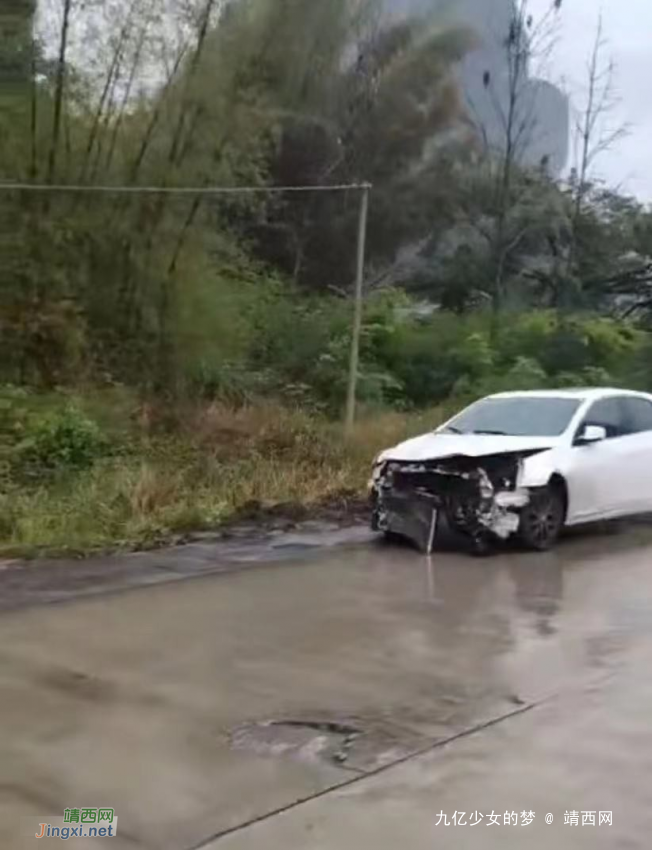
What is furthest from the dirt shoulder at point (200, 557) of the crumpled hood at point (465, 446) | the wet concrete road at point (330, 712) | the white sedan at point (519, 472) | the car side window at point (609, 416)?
the car side window at point (609, 416)

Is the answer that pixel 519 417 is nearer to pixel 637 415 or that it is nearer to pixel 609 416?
pixel 609 416

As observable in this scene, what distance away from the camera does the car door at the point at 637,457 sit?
41.5 ft

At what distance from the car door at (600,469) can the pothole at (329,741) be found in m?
6.04

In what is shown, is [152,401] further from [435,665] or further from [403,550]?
[435,665]

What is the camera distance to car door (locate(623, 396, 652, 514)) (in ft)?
41.5

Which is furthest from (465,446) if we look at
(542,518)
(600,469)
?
(600,469)

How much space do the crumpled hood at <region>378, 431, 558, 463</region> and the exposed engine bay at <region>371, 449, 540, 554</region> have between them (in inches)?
1.8

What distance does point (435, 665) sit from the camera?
7.25m

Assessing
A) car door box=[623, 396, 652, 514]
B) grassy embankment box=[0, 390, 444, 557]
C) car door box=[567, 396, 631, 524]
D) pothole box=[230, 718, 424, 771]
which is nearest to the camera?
pothole box=[230, 718, 424, 771]

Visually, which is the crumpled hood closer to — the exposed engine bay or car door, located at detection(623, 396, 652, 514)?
the exposed engine bay

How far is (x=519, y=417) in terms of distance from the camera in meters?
12.4

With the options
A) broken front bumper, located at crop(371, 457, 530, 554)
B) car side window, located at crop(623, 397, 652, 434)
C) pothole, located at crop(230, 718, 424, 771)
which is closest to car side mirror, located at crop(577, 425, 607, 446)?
car side window, located at crop(623, 397, 652, 434)

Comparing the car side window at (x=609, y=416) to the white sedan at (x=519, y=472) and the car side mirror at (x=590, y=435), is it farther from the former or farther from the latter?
the car side mirror at (x=590, y=435)

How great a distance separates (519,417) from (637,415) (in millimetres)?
1504
